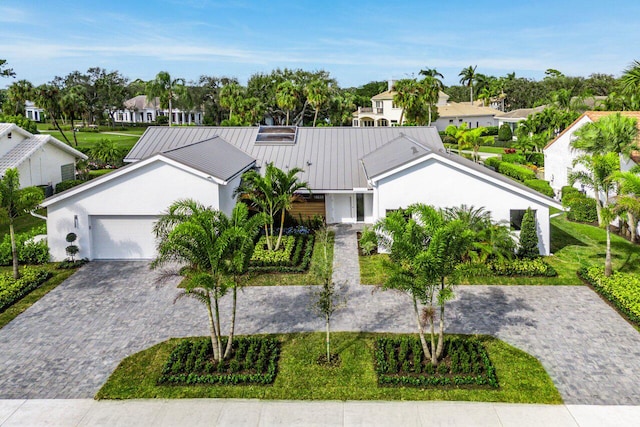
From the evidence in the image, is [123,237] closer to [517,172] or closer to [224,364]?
[224,364]

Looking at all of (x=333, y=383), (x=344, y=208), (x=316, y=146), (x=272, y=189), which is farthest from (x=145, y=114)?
(x=333, y=383)

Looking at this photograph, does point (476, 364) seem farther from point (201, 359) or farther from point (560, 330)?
point (201, 359)

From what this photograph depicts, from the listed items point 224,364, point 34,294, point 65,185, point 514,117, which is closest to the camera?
point 224,364

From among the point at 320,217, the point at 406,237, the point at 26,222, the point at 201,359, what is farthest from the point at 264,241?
the point at 26,222

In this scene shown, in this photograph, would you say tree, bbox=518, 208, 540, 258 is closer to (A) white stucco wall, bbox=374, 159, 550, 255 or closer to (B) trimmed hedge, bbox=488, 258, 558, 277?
(B) trimmed hedge, bbox=488, 258, 558, 277

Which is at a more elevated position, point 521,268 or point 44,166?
point 44,166

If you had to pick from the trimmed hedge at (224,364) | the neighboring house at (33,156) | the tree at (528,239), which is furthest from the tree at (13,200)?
the tree at (528,239)

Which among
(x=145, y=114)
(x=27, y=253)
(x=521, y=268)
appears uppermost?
(x=145, y=114)
